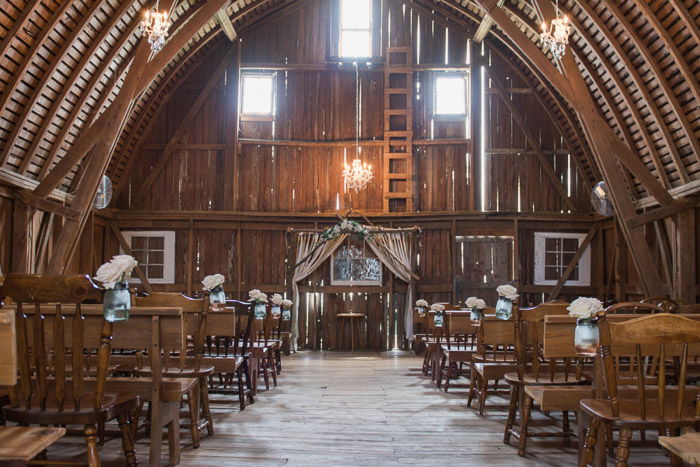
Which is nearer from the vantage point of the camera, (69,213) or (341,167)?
(69,213)

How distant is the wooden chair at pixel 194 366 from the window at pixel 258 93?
9.01 metres

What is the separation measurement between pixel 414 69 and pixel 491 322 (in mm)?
9372

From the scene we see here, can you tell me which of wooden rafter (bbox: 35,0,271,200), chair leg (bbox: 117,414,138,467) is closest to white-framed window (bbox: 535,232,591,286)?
wooden rafter (bbox: 35,0,271,200)

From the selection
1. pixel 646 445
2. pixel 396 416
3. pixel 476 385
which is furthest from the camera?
pixel 476 385

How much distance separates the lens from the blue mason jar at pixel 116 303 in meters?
3.30

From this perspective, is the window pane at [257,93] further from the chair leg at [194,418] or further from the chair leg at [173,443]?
the chair leg at [173,443]

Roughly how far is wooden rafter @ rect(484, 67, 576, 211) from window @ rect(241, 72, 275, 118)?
15.8ft

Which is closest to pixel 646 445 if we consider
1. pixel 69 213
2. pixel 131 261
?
pixel 131 261

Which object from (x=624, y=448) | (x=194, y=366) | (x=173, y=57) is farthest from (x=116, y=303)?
(x=173, y=57)

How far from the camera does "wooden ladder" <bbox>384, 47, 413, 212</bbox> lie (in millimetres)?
13359

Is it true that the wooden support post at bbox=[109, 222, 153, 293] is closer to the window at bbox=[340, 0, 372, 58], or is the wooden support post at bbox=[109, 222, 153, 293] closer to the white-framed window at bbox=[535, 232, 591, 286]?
the window at bbox=[340, 0, 372, 58]

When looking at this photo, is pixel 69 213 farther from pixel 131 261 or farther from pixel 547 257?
pixel 547 257

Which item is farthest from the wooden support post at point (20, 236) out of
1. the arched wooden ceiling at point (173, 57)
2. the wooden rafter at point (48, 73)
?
the wooden rafter at point (48, 73)

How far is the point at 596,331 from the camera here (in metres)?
3.37
